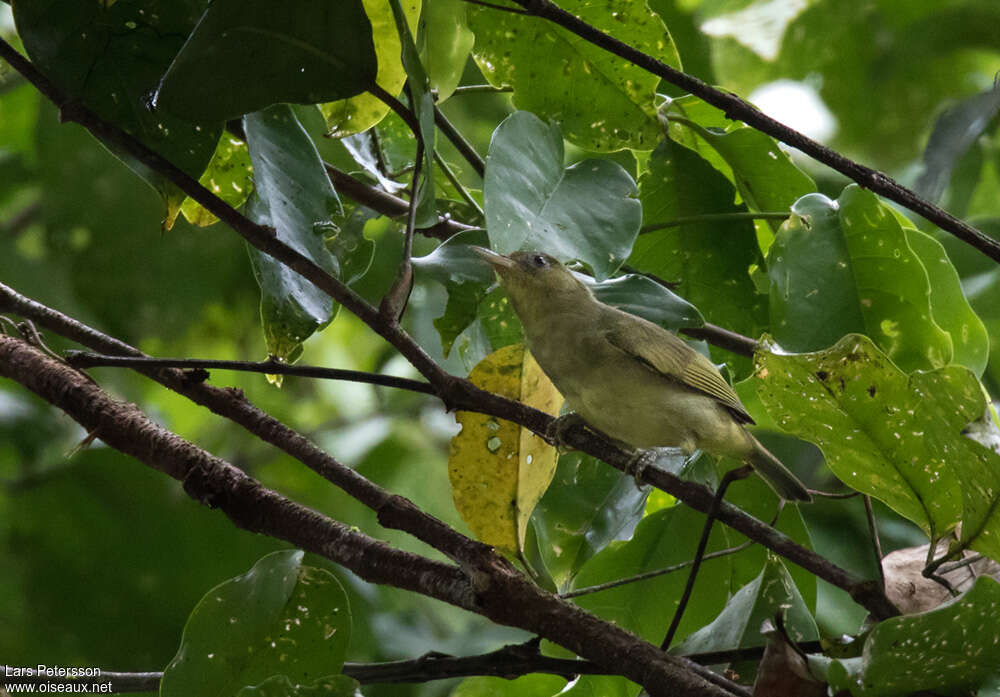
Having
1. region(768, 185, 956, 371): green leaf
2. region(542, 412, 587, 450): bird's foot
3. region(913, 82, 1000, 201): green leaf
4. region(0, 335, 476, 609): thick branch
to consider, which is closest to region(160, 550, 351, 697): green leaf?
region(0, 335, 476, 609): thick branch

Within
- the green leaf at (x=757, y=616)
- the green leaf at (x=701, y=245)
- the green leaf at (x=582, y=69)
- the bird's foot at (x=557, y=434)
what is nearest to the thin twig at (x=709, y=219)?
the green leaf at (x=701, y=245)

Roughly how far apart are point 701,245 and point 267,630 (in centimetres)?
115

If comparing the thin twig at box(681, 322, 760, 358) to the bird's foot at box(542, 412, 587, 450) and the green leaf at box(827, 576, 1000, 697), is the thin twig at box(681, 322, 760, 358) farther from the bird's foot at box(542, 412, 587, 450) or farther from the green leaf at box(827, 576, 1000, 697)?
the green leaf at box(827, 576, 1000, 697)

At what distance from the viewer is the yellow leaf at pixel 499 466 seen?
1920 mm

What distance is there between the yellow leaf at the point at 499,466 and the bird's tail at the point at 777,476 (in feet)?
1.63

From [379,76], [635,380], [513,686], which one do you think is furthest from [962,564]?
[379,76]

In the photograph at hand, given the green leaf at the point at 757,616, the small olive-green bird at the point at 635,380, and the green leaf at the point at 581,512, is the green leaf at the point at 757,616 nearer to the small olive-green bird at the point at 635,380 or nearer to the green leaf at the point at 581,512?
the green leaf at the point at 581,512

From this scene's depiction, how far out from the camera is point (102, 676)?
171 centimetres

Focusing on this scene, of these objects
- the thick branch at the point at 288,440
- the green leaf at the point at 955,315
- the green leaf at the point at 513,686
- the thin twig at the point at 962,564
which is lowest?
the green leaf at the point at 513,686

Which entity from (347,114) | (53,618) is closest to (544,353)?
(347,114)

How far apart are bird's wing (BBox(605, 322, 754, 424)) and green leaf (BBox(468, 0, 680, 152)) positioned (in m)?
0.45

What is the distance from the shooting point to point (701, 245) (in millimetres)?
2199

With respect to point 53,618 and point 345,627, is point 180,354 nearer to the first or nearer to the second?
point 53,618

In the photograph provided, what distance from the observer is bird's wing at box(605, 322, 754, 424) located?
236cm
